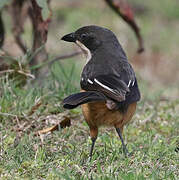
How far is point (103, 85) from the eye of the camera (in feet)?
11.8

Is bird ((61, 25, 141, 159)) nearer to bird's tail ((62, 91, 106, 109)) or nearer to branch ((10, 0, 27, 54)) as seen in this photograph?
bird's tail ((62, 91, 106, 109))

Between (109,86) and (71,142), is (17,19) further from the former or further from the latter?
(109,86)

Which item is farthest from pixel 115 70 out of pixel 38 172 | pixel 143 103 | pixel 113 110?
pixel 143 103

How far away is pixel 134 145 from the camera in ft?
14.4

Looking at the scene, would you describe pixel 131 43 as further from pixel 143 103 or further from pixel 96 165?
pixel 96 165

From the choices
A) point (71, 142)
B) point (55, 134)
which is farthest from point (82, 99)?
point (55, 134)

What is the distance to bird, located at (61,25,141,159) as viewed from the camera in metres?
3.54

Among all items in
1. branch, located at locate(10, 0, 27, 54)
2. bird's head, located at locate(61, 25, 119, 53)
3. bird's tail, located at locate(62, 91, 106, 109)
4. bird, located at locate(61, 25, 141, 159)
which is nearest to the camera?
bird's tail, located at locate(62, 91, 106, 109)

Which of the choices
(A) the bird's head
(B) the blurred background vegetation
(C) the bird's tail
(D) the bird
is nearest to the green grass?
(B) the blurred background vegetation

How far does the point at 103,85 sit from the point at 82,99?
241mm

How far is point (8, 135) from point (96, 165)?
1.10m

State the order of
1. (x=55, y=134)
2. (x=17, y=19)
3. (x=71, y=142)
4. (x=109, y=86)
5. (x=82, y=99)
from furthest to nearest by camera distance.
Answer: (x=17, y=19), (x=55, y=134), (x=71, y=142), (x=109, y=86), (x=82, y=99)

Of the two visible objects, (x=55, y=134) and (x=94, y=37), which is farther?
(x=55, y=134)

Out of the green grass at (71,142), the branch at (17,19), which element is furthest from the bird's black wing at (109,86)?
the branch at (17,19)
